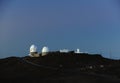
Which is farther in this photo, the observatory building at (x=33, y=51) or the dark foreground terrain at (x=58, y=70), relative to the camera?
the observatory building at (x=33, y=51)

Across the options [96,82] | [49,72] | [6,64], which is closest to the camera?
[96,82]

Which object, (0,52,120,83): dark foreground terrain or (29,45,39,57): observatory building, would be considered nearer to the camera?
(0,52,120,83): dark foreground terrain

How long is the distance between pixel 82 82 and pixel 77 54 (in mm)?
7179

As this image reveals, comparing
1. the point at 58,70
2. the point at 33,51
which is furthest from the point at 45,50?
the point at 58,70

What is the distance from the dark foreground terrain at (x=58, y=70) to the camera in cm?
1130

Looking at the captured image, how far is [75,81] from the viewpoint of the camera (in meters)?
10.9

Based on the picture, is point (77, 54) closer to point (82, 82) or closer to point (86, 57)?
point (86, 57)

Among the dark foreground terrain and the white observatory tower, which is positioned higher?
the white observatory tower

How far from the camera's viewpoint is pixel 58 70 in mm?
13492

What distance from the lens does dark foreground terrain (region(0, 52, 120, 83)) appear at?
11.3m

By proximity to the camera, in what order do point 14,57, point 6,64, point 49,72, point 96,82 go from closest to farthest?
point 96,82 < point 49,72 < point 6,64 < point 14,57

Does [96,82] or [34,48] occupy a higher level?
[34,48]

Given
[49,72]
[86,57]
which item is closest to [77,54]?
[86,57]

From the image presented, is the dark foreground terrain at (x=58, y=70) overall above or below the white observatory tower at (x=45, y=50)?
below
